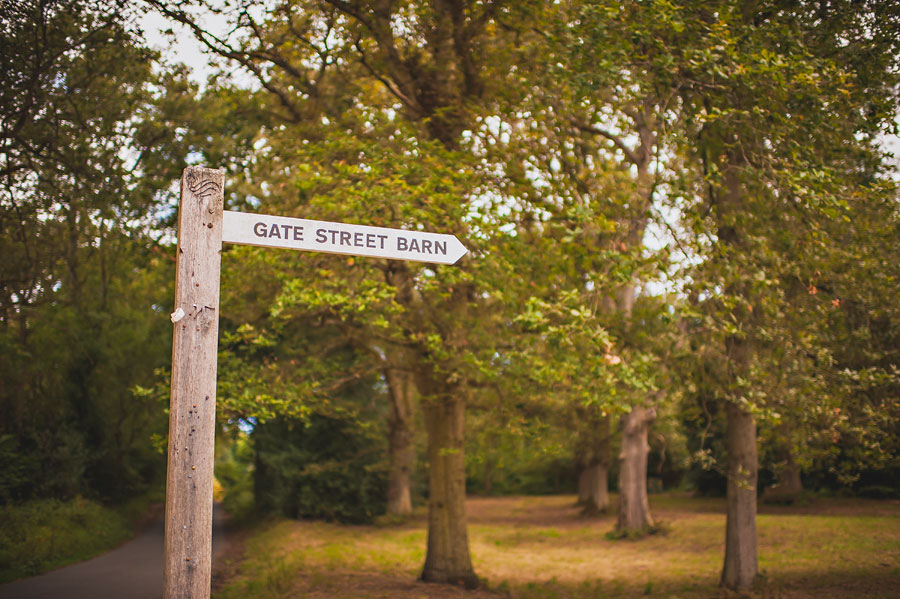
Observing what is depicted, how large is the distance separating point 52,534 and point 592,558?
495 inches

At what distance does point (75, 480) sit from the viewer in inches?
764

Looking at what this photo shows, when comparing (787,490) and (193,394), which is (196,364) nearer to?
(193,394)

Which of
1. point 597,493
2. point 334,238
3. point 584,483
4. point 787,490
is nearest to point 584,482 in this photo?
point 584,483

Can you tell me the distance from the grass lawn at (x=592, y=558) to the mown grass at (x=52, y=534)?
3.66 metres

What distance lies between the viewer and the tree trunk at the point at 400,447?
82.6 feet

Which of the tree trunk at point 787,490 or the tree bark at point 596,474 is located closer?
the tree trunk at point 787,490

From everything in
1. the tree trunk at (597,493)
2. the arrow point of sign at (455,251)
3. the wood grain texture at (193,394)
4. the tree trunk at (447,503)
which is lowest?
the tree trunk at (597,493)

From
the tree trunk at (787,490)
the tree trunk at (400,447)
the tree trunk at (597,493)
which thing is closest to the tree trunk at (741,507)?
the tree trunk at (400,447)

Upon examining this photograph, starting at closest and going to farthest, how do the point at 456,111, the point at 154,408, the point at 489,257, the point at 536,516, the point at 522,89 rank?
the point at 489,257, the point at 522,89, the point at 456,111, the point at 154,408, the point at 536,516

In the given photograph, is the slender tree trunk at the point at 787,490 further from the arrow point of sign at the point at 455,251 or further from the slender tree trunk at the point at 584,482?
the arrow point of sign at the point at 455,251

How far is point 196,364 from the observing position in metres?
4.29

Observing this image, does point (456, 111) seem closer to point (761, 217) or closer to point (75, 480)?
point (761, 217)

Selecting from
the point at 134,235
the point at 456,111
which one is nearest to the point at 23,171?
the point at 134,235

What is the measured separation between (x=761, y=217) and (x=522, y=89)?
4279mm
